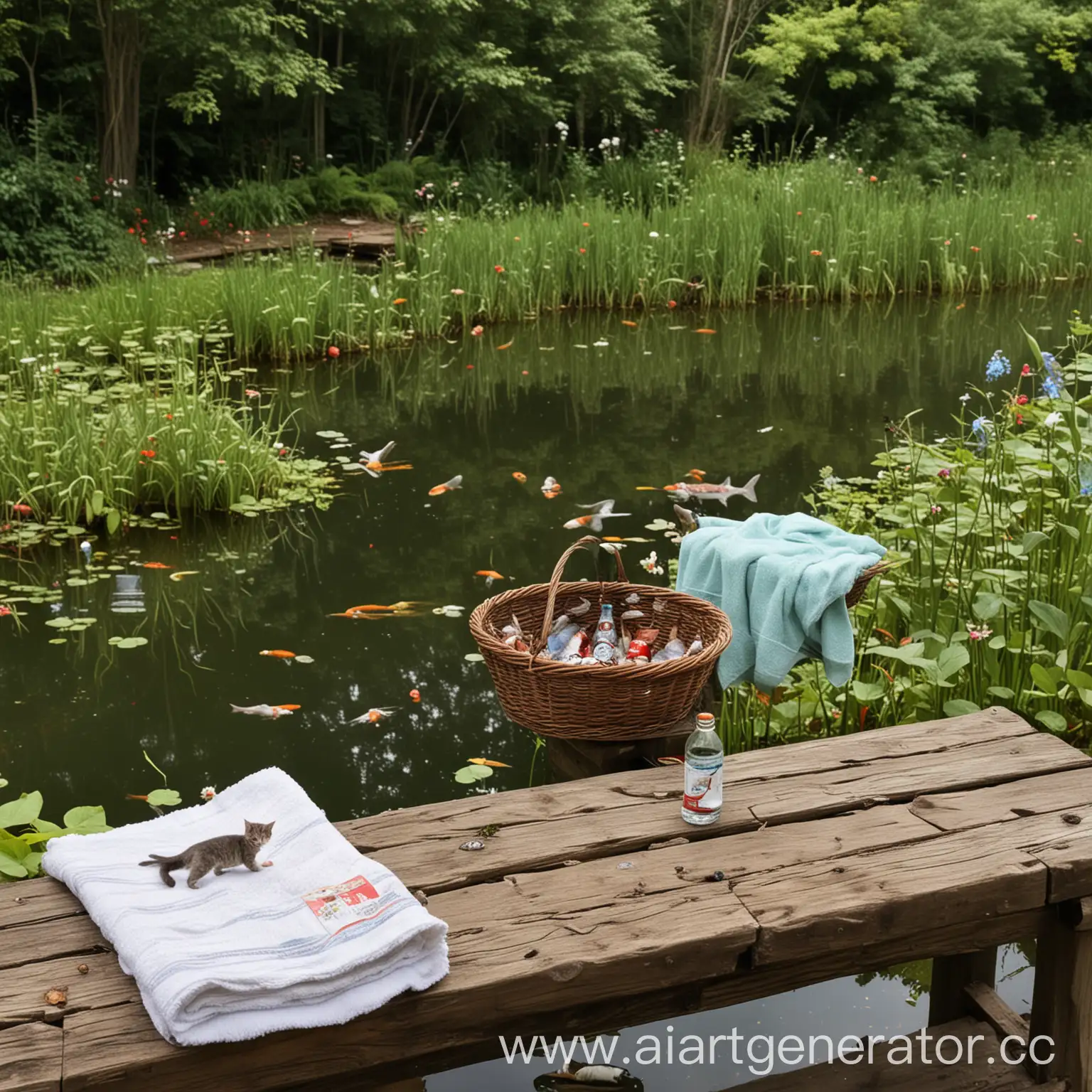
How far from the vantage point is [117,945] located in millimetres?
1558

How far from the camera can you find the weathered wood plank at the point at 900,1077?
2.04m

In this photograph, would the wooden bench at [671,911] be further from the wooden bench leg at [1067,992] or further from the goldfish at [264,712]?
the goldfish at [264,712]

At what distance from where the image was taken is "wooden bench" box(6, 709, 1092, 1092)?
4.89 feet

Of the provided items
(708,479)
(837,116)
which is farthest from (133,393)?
(837,116)

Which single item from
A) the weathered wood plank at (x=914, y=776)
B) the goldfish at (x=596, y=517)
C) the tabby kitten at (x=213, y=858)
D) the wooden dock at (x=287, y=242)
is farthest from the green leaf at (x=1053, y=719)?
the wooden dock at (x=287, y=242)

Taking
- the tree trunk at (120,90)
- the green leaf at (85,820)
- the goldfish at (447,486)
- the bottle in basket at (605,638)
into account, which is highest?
the tree trunk at (120,90)

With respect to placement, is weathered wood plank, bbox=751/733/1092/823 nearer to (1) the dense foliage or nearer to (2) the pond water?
(2) the pond water

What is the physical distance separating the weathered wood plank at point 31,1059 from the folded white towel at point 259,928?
0.36ft

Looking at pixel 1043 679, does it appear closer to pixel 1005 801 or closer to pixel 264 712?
pixel 1005 801

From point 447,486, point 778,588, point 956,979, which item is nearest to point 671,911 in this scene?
point 956,979

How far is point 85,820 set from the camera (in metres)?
2.59

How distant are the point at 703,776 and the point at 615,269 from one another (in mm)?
8069

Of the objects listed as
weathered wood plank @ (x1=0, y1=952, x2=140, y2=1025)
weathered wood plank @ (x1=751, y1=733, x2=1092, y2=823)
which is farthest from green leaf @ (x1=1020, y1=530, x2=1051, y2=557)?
weathered wood plank @ (x1=0, y1=952, x2=140, y2=1025)

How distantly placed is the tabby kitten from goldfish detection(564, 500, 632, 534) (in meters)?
2.45
